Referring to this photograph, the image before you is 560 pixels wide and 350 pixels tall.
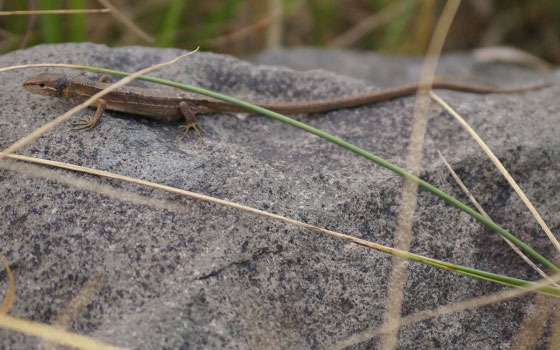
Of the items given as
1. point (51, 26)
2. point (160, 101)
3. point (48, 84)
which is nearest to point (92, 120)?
point (48, 84)

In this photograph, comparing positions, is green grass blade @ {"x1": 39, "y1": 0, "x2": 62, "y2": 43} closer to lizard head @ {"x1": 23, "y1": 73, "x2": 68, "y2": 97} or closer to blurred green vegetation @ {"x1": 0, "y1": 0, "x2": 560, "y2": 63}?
blurred green vegetation @ {"x1": 0, "y1": 0, "x2": 560, "y2": 63}

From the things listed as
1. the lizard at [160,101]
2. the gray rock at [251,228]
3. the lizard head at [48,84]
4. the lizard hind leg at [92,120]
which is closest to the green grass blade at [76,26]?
the gray rock at [251,228]

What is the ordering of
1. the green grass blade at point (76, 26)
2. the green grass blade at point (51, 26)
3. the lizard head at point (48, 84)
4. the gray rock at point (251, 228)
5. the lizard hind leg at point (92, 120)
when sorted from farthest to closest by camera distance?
the green grass blade at point (76, 26), the green grass blade at point (51, 26), the lizard head at point (48, 84), the lizard hind leg at point (92, 120), the gray rock at point (251, 228)

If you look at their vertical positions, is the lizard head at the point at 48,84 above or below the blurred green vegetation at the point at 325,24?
below

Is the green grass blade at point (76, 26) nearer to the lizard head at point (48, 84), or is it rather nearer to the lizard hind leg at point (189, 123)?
the lizard head at point (48, 84)

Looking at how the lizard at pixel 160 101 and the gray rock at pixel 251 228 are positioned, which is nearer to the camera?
the gray rock at pixel 251 228

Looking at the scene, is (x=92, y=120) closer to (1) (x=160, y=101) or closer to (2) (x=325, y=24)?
(1) (x=160, y=101)

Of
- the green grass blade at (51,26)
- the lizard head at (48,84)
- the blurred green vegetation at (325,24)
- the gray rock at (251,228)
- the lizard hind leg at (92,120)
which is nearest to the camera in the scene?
the gray rock at (251,228)

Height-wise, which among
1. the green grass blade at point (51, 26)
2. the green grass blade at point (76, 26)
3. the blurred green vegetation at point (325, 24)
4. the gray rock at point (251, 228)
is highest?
→ the blurred green vegetation at point (325, 24)
